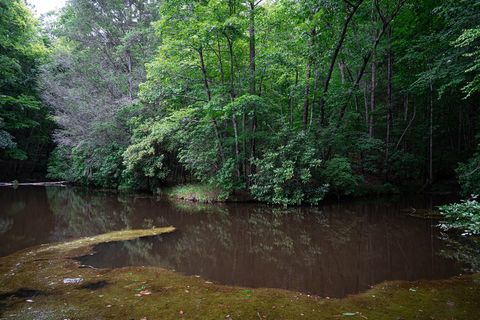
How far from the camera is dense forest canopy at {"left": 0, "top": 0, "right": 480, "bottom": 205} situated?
41.8 feet

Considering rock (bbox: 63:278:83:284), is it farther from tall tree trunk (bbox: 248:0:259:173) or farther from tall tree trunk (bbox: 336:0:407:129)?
tall tree trunk (bbox: 336:0:407:129)

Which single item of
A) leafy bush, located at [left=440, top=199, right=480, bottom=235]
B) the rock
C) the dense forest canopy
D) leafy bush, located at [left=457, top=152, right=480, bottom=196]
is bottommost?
the rock

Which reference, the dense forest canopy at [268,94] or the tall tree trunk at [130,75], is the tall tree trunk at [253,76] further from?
the tall tree trunk at [130,75]

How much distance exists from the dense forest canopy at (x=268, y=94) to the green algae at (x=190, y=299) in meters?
7.66

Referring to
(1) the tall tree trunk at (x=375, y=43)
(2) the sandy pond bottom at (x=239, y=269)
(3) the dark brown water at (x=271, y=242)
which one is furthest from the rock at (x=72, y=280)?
(1) the tall tree trunk at (x=375, y=43)

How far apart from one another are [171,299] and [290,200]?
29.6 ft

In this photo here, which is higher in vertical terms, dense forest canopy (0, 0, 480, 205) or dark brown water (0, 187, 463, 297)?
dense forest canopy (0, 0, 480, 205)

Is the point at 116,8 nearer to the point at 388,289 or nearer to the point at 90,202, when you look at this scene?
the point at 90,202

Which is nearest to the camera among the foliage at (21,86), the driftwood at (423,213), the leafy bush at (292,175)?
the driftwood at (423,213)

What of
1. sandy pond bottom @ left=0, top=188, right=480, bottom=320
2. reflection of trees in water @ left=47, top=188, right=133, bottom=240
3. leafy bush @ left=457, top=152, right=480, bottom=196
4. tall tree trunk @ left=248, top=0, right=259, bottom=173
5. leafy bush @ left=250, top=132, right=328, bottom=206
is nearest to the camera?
sandy pond bottom @ left=0, top=188, right=480, bottom=320

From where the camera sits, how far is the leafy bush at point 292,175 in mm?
12445

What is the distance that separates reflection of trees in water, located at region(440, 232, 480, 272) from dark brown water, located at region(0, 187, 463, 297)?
0.45ft

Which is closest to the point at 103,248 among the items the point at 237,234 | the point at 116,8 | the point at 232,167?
the point at 237,234

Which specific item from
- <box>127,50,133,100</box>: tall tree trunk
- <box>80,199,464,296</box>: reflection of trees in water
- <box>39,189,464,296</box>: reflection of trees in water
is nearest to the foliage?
<box>127,50,133,100</box>: tall tree trunk
